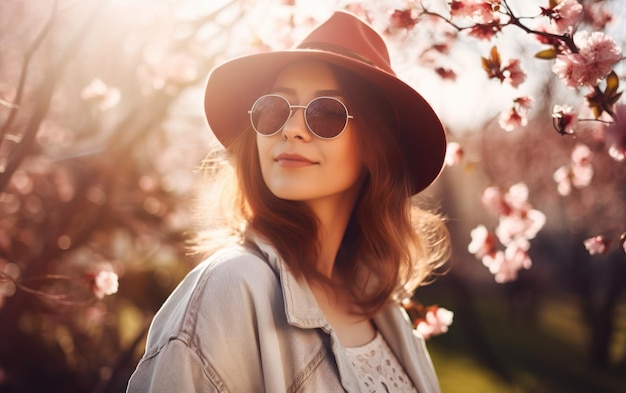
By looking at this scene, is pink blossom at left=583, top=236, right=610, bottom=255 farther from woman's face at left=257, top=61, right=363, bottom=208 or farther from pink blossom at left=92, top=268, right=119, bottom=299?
pink blossom at left=92, top=268, right=119, bottom=299

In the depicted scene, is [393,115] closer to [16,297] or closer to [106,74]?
[16,297]

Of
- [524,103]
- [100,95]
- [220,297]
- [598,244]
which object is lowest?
[220,297]

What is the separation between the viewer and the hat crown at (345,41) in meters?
1.78

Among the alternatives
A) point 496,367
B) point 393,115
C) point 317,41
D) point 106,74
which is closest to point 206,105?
point 317,41

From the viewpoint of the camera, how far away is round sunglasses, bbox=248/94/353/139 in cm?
166

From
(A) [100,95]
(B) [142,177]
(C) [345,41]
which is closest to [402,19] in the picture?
(C) [345,41]

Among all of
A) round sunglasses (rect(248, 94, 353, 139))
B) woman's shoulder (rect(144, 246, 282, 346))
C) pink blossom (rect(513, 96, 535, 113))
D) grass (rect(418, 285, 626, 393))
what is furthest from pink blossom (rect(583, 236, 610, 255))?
grass (rect(418, 285, 626, 393))

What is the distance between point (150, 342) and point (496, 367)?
720 cm

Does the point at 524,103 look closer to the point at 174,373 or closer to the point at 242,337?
the point at 242,337

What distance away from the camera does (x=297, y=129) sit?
5.45ft

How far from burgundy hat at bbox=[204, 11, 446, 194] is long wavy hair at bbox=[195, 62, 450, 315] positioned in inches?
2.2

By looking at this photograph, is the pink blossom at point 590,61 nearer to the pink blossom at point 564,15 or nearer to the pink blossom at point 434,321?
the pink blossom at point 564,15

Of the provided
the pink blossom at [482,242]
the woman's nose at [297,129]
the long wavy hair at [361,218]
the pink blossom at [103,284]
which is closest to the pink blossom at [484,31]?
the long wavy hair at [361,218]

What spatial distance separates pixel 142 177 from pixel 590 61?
401 centimetres
